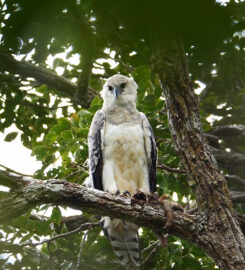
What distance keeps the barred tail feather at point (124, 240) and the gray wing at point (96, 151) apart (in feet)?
1.50

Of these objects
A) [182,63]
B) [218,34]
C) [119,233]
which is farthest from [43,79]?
[218,34]

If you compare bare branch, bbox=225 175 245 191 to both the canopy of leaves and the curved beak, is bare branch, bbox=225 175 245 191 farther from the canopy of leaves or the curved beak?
the curved beak

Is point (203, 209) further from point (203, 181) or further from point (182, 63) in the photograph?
point (182, 63)

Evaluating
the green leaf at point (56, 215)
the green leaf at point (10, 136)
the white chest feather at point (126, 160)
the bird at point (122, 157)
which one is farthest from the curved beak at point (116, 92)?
the green leaf at point (56, 215)

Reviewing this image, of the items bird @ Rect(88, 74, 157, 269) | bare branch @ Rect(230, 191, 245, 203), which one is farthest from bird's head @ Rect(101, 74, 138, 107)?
bare branch @ Rect(230, 191, 245, 203)

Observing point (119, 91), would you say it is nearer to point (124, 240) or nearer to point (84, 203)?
point (124, 240)

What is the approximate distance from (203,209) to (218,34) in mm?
2030

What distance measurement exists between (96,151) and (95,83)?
1810 millimetres

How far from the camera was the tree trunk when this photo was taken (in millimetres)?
2461

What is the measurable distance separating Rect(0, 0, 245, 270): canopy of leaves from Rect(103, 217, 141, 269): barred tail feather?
0.36 ft

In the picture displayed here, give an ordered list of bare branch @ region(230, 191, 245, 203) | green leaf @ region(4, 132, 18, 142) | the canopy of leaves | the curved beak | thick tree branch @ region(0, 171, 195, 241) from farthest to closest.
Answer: green leaf @ region(4, 132, 18, 142) → the curved beak → bare branch @ region(230, 191, 245, 203) → thick tree branch @ region(0, 171, 195, 241) → the canopy of leaves

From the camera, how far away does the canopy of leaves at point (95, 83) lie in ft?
2.34

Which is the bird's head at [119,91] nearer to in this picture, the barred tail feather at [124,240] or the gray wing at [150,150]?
the gray wing at [150,150]

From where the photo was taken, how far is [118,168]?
4.07 meters
